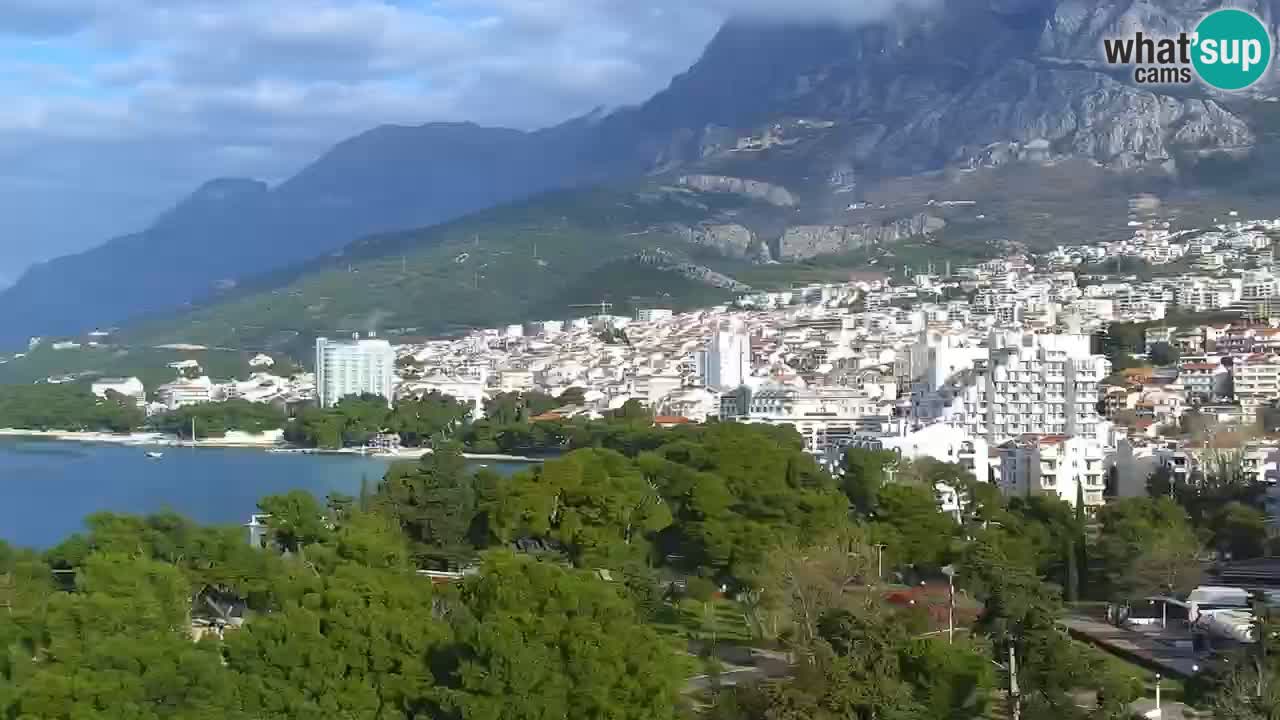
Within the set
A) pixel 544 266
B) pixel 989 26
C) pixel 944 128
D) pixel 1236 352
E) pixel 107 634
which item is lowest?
pixel 107 634

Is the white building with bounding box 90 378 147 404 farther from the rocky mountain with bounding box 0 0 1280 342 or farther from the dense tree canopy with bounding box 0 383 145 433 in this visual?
the rocky mountain with bounding box 0 0 1280 342

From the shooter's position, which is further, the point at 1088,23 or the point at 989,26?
the point at 989,26

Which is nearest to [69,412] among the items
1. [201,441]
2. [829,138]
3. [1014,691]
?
[201,441]

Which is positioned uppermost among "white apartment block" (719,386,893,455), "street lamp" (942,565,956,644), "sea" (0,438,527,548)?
"white apartment block" (719,386,893,455)

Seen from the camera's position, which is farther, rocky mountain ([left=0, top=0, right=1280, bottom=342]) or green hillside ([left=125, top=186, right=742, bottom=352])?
rocky mountain ([left=0, top=0, right=1280, bottom=342])

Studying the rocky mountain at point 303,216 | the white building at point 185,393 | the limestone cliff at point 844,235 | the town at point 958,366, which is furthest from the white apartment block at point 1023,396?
the rocky mountain at point 303,216

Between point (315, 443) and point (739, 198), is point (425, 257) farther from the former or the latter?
point (315, 443)

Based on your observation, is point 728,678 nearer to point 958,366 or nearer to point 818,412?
point 958,366

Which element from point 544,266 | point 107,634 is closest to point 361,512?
point 107,634

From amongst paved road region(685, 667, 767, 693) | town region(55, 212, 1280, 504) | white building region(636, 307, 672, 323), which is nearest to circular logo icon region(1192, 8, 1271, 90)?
town region(55, 212, 1280, 504)
